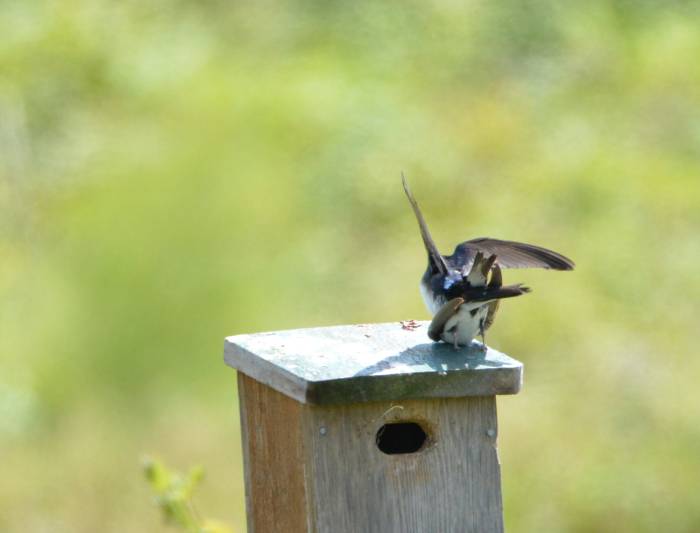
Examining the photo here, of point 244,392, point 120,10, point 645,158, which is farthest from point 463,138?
point 244,392

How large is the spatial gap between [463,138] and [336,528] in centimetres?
564

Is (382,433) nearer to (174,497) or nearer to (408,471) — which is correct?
(408,471)

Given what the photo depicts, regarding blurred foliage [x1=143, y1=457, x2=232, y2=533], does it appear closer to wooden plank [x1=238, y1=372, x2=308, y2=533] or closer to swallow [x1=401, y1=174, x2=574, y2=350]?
wooden plank [x1=238, y1=372, x2=308, y2=533]

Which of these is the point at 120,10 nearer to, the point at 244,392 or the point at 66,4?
the point at 66,4

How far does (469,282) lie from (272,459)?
566 millimetres

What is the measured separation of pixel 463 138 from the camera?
784 cm

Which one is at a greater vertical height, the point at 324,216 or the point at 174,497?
the point at 324,216

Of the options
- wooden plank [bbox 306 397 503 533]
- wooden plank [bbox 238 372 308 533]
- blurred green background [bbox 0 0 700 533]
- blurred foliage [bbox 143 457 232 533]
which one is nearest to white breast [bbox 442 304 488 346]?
wooden plank [bbox 306 397 503 533]

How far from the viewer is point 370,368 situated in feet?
7.84

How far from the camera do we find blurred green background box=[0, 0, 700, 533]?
5754 mm

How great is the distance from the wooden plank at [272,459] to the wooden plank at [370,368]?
79 millimetres

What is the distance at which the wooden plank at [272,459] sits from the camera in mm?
2496

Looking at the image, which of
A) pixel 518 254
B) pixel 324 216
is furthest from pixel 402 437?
pixel 324 216

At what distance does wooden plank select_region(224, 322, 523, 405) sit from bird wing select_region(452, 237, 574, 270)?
0.27 meters
